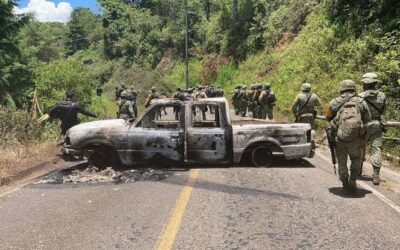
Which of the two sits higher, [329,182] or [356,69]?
[356,69]

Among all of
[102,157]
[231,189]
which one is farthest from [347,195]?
[102,157]

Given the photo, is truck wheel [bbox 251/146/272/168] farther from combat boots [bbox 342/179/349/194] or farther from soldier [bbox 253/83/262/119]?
soldier [bbox 253/83/262/119]

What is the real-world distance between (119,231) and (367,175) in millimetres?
5982

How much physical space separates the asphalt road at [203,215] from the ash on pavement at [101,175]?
0.37 metres

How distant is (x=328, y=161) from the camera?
40.8 ft

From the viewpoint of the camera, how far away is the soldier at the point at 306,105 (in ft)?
45.5

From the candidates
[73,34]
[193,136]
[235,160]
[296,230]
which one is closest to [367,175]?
[235,160]

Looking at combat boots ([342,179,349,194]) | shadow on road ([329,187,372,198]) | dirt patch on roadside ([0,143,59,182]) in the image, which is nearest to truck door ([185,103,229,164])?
shadow on road ([329,187,372,198])

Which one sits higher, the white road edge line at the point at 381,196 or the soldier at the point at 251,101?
the soldier at the point at 251,101

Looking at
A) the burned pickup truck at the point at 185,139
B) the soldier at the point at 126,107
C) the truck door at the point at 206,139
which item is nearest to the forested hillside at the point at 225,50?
the soldier at the point at 126,107

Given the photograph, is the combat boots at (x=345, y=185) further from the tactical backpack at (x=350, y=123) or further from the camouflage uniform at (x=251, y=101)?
the camouflage uniform at (x=251, y=101)

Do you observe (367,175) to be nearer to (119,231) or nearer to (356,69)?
(119,231)

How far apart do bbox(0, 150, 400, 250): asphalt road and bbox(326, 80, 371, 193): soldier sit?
0.46 metres

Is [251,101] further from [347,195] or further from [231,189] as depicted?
[347,195]
